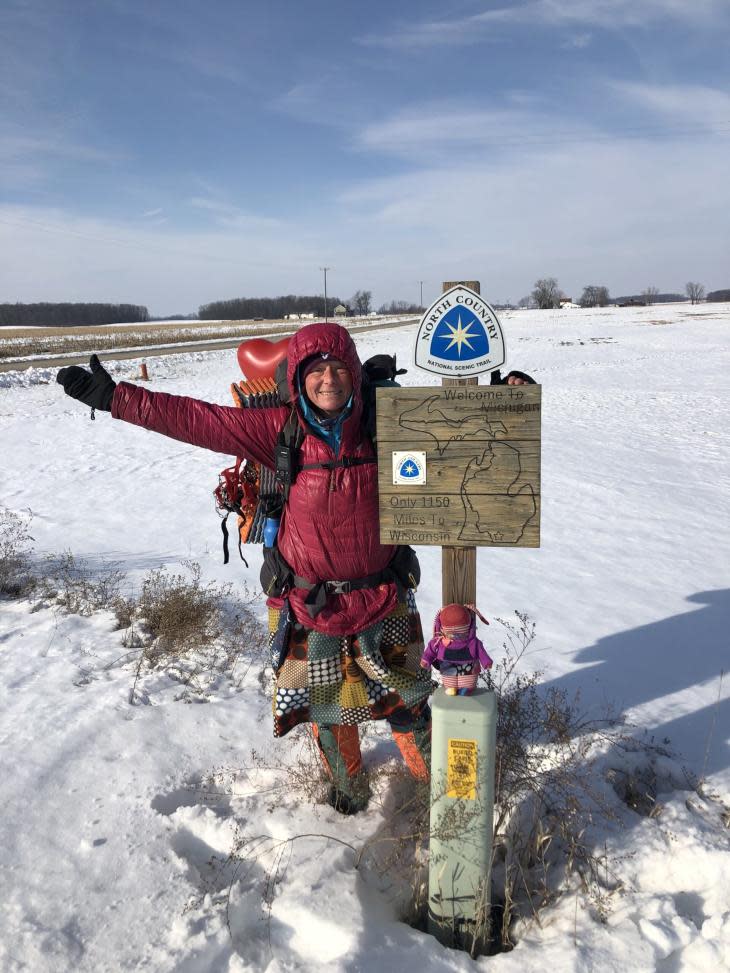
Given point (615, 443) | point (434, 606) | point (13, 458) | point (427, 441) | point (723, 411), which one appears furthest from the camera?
point (723, 411)

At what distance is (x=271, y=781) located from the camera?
2.85 metres

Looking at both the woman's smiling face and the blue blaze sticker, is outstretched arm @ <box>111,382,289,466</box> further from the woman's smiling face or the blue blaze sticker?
the blue blaze sticker

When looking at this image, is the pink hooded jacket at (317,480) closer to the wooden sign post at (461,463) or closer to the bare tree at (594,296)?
the wooden sign post at (461,463)

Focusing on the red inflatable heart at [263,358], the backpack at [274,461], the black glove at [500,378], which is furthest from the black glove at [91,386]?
the black glove at [500,378]

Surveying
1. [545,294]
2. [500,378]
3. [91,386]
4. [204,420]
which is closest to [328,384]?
[204,420]

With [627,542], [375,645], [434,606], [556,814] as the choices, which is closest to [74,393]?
[375,645]

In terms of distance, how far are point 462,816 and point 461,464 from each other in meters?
1.12

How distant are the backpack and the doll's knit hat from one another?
0.60 m

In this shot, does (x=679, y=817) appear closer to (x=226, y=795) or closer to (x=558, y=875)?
(x=558, y=875)

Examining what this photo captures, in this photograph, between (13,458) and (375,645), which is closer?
(375,645)

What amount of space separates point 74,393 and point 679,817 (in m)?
2.83

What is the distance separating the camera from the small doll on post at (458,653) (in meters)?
2.08

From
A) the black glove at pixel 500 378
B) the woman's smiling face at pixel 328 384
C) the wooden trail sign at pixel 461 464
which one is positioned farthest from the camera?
the woman's smiling face at pixel 328 384

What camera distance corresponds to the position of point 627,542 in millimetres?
6000
